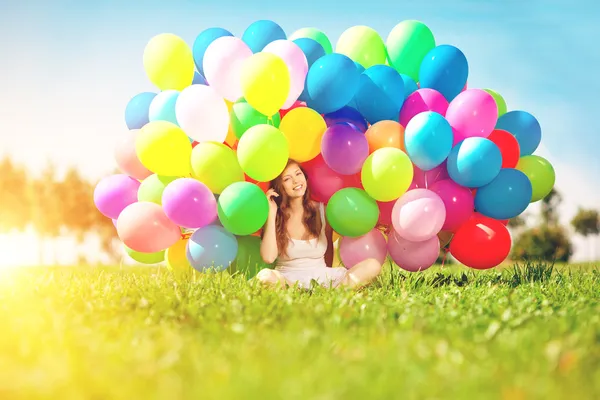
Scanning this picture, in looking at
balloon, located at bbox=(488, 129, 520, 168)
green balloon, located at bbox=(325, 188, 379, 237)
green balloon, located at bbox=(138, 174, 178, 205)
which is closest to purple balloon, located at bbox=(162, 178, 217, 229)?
green balloon, located at bbox=(138, 174, 178, 205)

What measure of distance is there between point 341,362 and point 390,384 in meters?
0.38

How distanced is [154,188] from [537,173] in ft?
13.5

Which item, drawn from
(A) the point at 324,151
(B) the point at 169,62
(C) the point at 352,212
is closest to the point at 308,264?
A: (C) the point at 352,212

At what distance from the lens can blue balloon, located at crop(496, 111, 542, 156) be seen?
643 centimetres

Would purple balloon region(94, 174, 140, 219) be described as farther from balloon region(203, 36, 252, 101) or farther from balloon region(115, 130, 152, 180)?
balloon region(203, 36, 252, 101)

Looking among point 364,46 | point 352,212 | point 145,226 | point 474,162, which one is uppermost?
point 364,46

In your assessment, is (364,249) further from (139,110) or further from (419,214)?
(139,110)

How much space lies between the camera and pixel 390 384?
2334mm

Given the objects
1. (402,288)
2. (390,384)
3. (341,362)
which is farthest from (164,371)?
(402,288)

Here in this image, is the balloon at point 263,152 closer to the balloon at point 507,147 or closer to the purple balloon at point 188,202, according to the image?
the purple balloon at point 188,202

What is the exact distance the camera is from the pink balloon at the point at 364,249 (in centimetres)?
581

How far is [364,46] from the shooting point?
623cm

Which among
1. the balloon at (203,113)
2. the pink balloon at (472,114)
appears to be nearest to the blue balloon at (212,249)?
the balloon at (203,113)

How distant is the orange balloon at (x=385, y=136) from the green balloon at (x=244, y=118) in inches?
37.7
